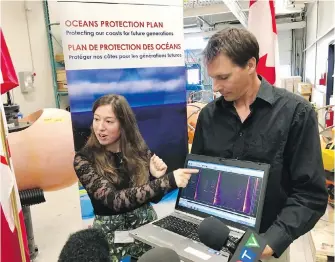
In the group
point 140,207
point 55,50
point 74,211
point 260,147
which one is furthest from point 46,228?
point 55,50

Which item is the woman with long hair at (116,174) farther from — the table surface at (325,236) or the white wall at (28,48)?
the white wall at (28,48)

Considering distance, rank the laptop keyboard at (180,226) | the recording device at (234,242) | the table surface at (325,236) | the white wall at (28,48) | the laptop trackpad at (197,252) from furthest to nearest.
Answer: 1. the white wall at (28,48)
2. the table surface at (325,236)
3. the laptop keyboard at (180,226)
4. the laptop trackpad at (197,252)
5. the recording device at (234,242)

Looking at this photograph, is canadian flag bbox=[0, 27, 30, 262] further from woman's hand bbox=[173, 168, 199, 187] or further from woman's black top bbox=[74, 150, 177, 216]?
woman's hand bbox=[173, 168, 199, 187]

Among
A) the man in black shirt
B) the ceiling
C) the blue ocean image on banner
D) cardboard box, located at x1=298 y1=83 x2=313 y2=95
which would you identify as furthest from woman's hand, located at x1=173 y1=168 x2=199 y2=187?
cardboard box, located at x1=298 y1=83 x2=313 y2=95

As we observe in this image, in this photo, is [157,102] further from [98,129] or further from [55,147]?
[55,147]

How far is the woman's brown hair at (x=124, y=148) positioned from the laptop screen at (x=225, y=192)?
29cm

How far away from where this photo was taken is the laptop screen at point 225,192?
1.14 m

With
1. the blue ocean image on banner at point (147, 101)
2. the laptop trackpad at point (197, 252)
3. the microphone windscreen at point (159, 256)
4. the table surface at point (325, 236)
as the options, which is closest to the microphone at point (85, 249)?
the microphone windscreen at point (159, 256)

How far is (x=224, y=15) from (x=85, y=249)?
10.8m

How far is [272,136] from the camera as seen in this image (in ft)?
3.77

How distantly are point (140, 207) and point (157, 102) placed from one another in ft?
1.79

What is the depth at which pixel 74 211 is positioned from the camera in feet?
12.5

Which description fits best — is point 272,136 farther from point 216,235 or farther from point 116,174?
point 116,174

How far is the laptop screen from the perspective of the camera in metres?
1.14
